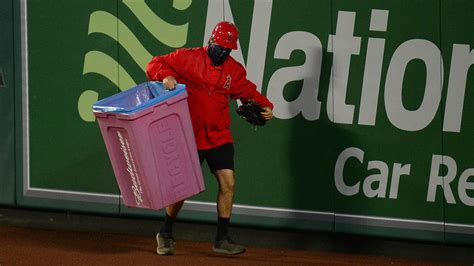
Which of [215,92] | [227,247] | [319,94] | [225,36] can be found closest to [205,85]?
[215,92]

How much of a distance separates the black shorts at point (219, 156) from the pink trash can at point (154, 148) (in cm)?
34

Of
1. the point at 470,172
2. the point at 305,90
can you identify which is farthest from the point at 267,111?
the point at 470,172

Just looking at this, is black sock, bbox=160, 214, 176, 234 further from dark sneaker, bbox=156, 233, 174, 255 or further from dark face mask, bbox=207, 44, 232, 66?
dark face mask, bbox=207, 44, 232, 66

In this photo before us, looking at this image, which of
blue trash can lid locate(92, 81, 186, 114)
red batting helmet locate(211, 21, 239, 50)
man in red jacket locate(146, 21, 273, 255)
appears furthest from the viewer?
man in red jacket locate(146, 21, 273, 255)

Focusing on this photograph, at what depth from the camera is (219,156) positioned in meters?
11.9

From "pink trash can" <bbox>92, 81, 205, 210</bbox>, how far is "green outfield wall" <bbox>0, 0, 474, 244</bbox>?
163 cm

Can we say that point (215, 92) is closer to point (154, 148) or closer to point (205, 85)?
point (205, 85)

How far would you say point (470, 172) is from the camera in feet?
42.2

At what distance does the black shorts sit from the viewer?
1185 cm

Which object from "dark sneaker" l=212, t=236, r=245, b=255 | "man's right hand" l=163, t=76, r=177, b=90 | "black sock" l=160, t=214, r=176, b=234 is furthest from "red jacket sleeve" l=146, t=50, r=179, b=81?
"dark sneaker" l=212, t=236, r=245, b=255

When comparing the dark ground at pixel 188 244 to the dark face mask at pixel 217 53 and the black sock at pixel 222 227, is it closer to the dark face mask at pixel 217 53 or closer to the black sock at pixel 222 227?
the black sock at pixel 222 227

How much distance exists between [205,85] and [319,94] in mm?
1532

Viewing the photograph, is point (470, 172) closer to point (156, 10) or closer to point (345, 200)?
point (345, 200)

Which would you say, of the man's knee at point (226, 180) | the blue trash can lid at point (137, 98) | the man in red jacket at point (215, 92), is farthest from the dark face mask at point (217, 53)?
the man's knee at point (226, 180)
